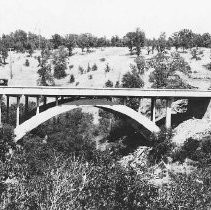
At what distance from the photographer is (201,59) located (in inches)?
4136

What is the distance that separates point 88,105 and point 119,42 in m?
90.7

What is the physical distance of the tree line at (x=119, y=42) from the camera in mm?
107925

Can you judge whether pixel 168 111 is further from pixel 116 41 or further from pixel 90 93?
pixel 116 41

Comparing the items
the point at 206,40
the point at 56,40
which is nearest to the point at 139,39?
the point at 206,40

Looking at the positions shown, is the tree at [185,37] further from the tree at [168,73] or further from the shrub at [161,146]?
the shrub at [161,146]

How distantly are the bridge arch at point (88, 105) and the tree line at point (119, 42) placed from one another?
60.8 meters

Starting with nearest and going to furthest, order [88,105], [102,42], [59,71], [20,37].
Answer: [88,105]
[59,71]
[102,42]
[20,37]

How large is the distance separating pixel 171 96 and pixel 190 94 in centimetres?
266

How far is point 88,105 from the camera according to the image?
45.2 m

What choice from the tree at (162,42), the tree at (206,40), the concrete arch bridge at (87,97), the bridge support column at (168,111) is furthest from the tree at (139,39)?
the bridge support column at (168,111)

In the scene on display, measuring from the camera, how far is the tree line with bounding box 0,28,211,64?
107925mm

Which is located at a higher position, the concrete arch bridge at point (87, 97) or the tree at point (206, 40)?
the tree at point (206, 40)

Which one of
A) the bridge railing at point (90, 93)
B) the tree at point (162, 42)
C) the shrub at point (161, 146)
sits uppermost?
the tree at point (162, 42)

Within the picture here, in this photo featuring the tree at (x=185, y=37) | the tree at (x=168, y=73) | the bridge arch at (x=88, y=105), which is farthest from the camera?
the tree at (x=185, y=37)
